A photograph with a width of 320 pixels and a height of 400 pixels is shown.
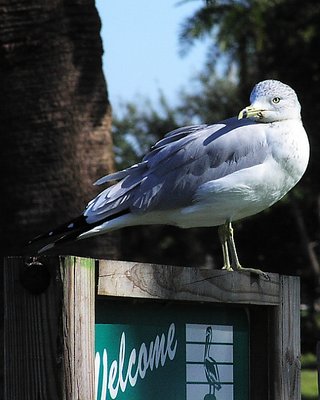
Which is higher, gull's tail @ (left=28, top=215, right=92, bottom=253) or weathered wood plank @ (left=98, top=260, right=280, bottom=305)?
gull's tail @ (left=28, top=215, right=92, bottom=253)

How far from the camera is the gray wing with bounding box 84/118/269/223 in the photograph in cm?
425

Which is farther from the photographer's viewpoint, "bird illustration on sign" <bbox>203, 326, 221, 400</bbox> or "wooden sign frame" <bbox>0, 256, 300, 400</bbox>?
"bird illustration on sign" <bbox>203, 326, 221, 400</bbox>

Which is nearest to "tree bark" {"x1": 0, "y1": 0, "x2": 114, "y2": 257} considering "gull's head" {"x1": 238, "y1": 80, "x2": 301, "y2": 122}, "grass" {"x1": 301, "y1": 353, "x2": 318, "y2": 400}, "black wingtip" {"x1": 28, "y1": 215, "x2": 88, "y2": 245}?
"gull's head" {"x1": 238, "y1": 80, "x2": 301, "y2": 122}

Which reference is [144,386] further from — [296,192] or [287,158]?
[296,192]

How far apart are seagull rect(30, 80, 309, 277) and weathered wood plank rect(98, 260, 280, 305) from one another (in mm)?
768

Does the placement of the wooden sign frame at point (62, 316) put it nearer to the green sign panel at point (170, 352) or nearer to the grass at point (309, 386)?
the green sign panel at point (170, 352)

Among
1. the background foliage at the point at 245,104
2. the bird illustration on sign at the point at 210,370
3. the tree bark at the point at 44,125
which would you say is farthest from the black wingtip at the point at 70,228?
the background foliage at the point at 245,104

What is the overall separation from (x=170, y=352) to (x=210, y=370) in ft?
0.69

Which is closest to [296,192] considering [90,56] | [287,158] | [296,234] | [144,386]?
[296,234]

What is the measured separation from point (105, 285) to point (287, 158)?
1.76 metres

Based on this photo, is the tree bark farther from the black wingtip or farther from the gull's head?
the black wingtip

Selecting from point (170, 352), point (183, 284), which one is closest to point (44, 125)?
point (183, 284)

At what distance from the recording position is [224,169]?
451 cm

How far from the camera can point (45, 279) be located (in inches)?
106
